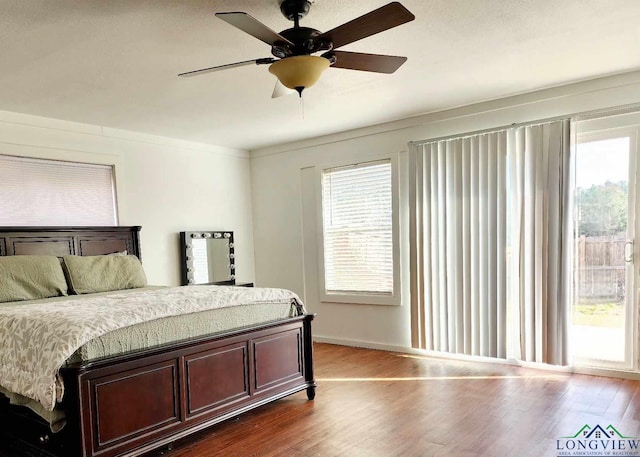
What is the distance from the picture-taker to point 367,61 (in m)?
2.40

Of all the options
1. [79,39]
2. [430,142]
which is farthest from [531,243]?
[79,39]

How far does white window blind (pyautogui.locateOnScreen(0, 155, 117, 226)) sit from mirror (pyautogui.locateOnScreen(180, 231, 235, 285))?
887mm

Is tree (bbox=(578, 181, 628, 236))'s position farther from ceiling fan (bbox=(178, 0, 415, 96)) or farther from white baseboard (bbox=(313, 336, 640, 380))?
ceiling fan (bbox=(178, 0, 415, 96))

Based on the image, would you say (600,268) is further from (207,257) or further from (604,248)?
(207,257)

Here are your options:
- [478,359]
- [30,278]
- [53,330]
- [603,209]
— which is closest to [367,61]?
[53,330]

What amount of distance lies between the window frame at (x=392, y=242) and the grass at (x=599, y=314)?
1666 millimetres

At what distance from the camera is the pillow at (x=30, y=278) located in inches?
131

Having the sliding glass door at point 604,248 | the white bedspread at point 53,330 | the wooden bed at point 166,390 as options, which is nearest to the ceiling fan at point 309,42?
the white bedspread at point 53,330

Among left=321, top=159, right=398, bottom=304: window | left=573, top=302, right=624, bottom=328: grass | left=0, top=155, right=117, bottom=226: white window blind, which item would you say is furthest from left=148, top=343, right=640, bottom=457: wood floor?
left=0, top=155, right=117, bottom=226: white window blind

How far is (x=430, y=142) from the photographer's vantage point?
447cm

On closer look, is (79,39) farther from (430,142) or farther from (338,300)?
(338,300)

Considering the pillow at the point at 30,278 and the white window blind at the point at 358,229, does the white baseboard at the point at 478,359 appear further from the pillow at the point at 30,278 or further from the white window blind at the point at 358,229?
the pillow at the point at 30,278

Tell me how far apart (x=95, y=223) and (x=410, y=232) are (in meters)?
3.18

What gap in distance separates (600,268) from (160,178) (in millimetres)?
4432
